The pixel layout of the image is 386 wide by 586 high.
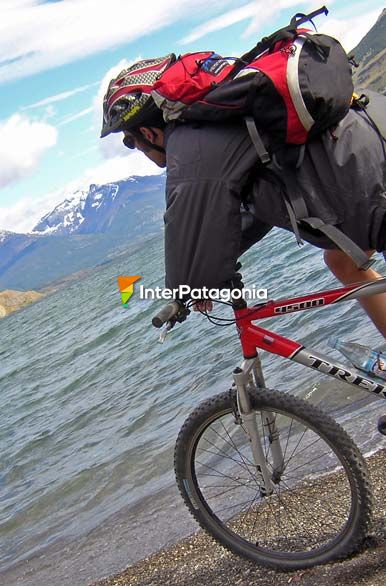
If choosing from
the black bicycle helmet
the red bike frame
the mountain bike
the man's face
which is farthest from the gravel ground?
the black bicycle helmet

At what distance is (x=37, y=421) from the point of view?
16641mm

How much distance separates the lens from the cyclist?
11.5 ft

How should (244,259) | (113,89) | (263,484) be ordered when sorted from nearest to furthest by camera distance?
(113,89) → (263,484) → (244,259)

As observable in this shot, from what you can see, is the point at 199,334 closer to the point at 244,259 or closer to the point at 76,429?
the point at 76,429

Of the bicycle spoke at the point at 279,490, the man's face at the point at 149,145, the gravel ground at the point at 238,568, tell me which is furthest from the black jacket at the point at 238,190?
the gravel ground at the point at 238,568

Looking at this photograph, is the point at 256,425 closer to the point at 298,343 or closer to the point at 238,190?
the point at 298,343

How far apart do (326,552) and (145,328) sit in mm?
22231

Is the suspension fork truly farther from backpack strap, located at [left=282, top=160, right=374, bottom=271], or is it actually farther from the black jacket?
backpack strap, located at [left=282, top=160, right=374, bottom=271]

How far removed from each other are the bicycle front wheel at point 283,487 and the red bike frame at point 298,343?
10.8 inches

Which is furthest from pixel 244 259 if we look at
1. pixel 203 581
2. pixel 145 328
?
pixel 203 581

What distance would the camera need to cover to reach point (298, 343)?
4234 mm

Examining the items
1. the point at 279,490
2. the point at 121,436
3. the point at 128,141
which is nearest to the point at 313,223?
the point at 128,141

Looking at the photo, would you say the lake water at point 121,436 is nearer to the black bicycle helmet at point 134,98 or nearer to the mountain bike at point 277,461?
the mountain bike at point 277,461

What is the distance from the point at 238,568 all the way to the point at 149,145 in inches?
121
